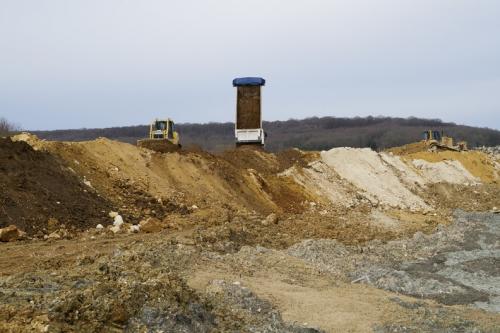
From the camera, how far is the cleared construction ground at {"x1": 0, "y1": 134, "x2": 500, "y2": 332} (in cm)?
654

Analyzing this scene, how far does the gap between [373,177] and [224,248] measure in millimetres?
16082

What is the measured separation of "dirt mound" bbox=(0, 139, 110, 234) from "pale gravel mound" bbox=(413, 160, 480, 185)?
836 inches

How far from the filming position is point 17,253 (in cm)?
959

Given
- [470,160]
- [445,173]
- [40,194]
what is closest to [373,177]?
[445,173]

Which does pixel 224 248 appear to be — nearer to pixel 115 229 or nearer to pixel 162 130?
pixel 115 229

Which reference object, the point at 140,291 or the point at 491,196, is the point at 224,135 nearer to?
the point at 491,196

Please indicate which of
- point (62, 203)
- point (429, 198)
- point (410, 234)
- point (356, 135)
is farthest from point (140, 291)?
point (356, 135)

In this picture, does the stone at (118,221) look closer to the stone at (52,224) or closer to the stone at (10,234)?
the stone at (52,224)

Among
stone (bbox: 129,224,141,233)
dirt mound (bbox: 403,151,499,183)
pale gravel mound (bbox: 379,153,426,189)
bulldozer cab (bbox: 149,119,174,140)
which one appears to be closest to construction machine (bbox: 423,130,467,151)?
dirt mound (bbox: 403,151,499,183)

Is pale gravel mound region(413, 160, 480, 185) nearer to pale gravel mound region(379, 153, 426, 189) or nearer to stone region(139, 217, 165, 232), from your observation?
pale gravel mound region(379, 153, 426, 189)

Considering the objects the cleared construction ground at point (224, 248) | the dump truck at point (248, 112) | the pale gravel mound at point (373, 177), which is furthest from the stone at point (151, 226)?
the dump truck at point (248, 112)

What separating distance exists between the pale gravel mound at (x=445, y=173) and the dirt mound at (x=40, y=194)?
21246 millimetres

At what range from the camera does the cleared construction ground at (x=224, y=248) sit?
654 centimetres

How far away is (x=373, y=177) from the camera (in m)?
26.2
